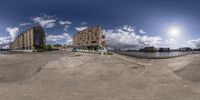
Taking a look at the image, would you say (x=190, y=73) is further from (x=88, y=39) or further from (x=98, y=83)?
(x=88, y=39)

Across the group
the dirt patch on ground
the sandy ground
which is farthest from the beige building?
the sandy ground

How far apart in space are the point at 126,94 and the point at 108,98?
4.53 feet

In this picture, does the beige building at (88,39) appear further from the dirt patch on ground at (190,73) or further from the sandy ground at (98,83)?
the sandy ground at (98,83)

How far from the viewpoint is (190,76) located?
54.2ft

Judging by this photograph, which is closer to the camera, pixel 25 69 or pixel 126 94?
pixel 126 94

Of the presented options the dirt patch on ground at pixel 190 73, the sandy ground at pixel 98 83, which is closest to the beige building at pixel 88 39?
the dirt patch on ground at pixel 190 73

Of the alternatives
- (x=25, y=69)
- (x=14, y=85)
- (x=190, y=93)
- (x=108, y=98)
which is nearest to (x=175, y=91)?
(x=190, y=93)

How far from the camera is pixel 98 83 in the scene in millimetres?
14164

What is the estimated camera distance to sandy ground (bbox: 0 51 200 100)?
435 inches

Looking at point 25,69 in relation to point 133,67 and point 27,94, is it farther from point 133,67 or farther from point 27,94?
point 133,67

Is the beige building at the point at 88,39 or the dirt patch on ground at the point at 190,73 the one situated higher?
the beige building at the point at 88,39

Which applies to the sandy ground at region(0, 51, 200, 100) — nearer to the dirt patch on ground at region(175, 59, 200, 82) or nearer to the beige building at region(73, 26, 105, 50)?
the dirt patch on ground at region(175, 59, 200, 82)

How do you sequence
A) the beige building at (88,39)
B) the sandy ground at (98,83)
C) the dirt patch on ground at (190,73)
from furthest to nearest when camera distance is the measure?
the beige building at (88,39) < the dirt patch on ground at (190,73) < the sandy ground at (98,83)

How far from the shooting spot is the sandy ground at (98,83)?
36.2 ft
